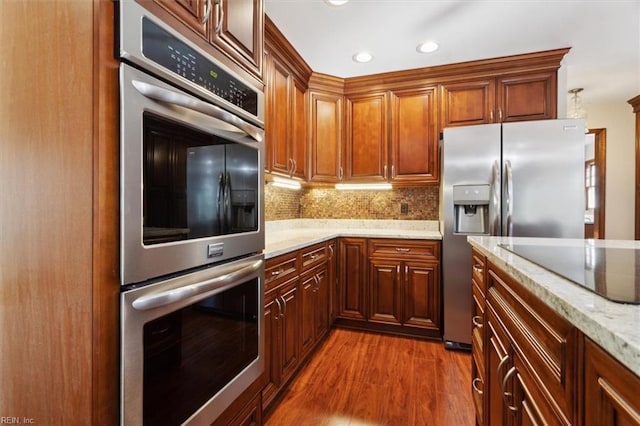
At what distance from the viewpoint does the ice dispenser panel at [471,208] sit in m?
2.45

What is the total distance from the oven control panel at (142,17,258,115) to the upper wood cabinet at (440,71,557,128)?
90.1 inches

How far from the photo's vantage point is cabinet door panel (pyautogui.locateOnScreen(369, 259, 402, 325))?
2730 millimetres

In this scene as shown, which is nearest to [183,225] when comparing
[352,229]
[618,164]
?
[352,229]

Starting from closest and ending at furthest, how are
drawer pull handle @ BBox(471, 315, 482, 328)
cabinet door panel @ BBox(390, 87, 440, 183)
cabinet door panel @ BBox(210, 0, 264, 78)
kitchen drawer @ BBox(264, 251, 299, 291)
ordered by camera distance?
1. cabinet door panel @ BBox(210, 0, 264, 78)
2. drawer pull handle @ BBox(471, 315, 482, 328)
3. kitchen drawer @ BBox(264, 251, 299, 291)
4. cabinet door panel @ BBox(390, 87, 440, 183)

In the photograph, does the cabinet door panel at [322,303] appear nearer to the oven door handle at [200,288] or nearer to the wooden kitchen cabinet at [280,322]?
the wooden kitchen cabinet at [280,322]

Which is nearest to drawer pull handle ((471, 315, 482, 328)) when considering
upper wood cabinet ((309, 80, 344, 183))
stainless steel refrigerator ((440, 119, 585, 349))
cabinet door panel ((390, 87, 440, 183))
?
stainless steel refrigerator ((440, 119, 585, 349))

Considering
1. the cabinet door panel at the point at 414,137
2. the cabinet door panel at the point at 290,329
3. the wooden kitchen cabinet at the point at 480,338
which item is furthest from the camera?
the cabinet door panel at the point at 414,137

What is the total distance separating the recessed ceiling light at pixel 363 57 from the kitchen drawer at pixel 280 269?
1.81 m

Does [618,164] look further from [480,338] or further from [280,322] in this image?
[280,322]

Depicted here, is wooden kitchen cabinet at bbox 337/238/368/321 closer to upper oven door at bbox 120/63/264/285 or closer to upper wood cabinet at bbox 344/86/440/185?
upper wood cabinet at bbox 344/86/440/185

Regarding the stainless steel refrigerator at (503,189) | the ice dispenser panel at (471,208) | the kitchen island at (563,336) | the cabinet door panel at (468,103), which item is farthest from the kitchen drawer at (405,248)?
the kitchen island at (563,336)

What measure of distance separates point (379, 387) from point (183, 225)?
1.69 metres

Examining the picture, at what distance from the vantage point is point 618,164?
159 inches

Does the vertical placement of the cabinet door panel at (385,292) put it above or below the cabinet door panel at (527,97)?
below
